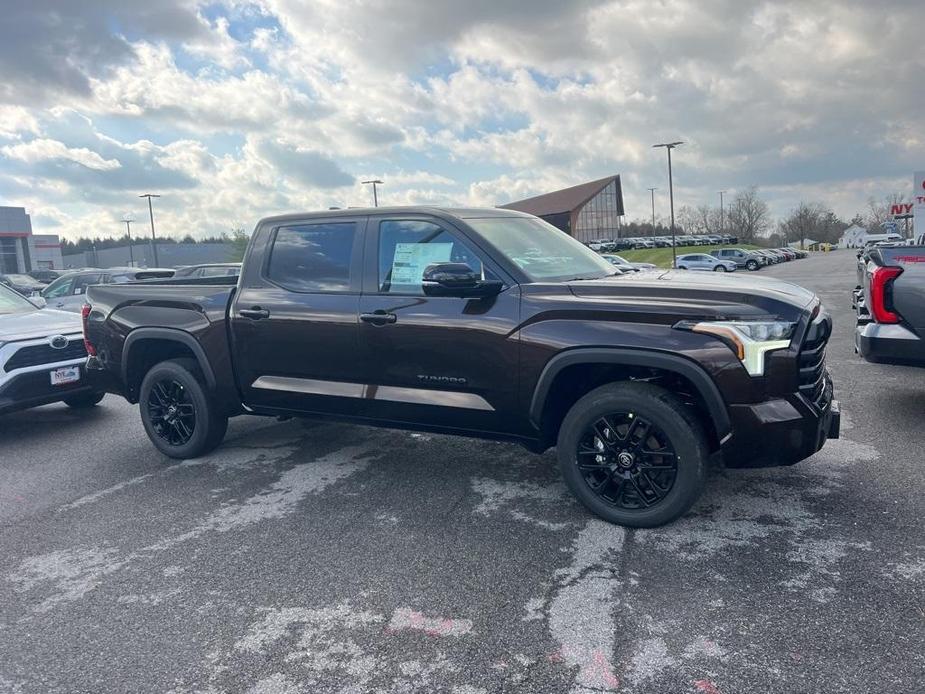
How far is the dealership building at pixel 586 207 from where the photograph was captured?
8738 cm

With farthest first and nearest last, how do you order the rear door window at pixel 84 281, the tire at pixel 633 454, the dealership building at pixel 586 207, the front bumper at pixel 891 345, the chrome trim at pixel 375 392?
the dealership building at pixel 586 207 → the rear door window at pixel 84 281 → the front bumper at pixel 891 345 → the chrome trim at pixel 375 392 → the tire at pixel 633 454

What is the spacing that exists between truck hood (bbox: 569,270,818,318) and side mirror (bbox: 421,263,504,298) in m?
0.48

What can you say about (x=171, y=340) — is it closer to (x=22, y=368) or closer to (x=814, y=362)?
(x=22, y=368)

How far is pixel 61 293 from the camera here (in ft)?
49.3

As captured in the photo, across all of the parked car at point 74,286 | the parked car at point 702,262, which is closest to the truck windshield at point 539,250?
the parked car at point 74,286

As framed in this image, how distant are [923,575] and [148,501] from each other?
4.52 m

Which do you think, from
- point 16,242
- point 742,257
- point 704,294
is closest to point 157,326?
point 704,294

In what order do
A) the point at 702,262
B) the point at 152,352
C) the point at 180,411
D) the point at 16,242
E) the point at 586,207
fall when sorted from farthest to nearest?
the point at 586,207 < the point at 16,242 < the point at 702,262 < the point at 152,352 < the point at 180,411

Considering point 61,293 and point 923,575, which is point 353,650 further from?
point 61,293

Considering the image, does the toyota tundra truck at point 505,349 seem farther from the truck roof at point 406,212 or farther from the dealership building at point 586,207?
the dealership building at point 586,207

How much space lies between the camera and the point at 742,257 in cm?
5072

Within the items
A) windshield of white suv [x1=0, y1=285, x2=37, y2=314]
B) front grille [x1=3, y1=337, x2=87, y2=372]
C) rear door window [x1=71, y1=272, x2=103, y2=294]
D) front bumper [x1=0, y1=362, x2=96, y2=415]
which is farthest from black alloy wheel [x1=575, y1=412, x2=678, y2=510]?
rear door window [x1=71, y1=272, x2=103, y2=294]

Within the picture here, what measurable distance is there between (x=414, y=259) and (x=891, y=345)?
12.5ft

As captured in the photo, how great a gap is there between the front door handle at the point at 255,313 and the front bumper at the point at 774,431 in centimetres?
315
